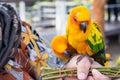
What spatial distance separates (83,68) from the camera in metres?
1.13

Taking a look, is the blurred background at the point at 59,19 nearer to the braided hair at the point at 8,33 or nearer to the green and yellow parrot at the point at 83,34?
the green and yellow parrot at the point at 83,34

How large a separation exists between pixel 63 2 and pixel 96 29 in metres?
6.00

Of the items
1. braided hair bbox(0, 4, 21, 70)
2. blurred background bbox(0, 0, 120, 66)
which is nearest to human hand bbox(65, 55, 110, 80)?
braided hair bbox(0, 4, 21, 70)

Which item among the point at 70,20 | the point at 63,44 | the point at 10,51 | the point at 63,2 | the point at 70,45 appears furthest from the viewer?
the point at 63,2

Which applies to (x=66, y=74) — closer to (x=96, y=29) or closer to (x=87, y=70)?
(x=87, y=70)

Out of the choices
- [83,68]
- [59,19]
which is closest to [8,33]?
[83,68]

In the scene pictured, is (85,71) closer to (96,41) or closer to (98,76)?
(98,76)

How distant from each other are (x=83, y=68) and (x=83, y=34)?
87cm

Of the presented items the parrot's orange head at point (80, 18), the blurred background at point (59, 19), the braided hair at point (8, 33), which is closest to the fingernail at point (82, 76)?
the braided hair at point (8, 33)

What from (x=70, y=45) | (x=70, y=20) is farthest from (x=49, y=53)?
(x=70, y=20)

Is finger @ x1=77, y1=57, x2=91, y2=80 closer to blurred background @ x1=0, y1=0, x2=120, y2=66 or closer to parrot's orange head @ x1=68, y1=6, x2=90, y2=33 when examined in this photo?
parrot's orange head @ x1=68, y1=6, x2=90, y2=33

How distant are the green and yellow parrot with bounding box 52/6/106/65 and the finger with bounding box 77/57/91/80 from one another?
0.67 m

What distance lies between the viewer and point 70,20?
199cm

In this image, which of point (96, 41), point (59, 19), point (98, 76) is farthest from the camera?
point (59, 19)
